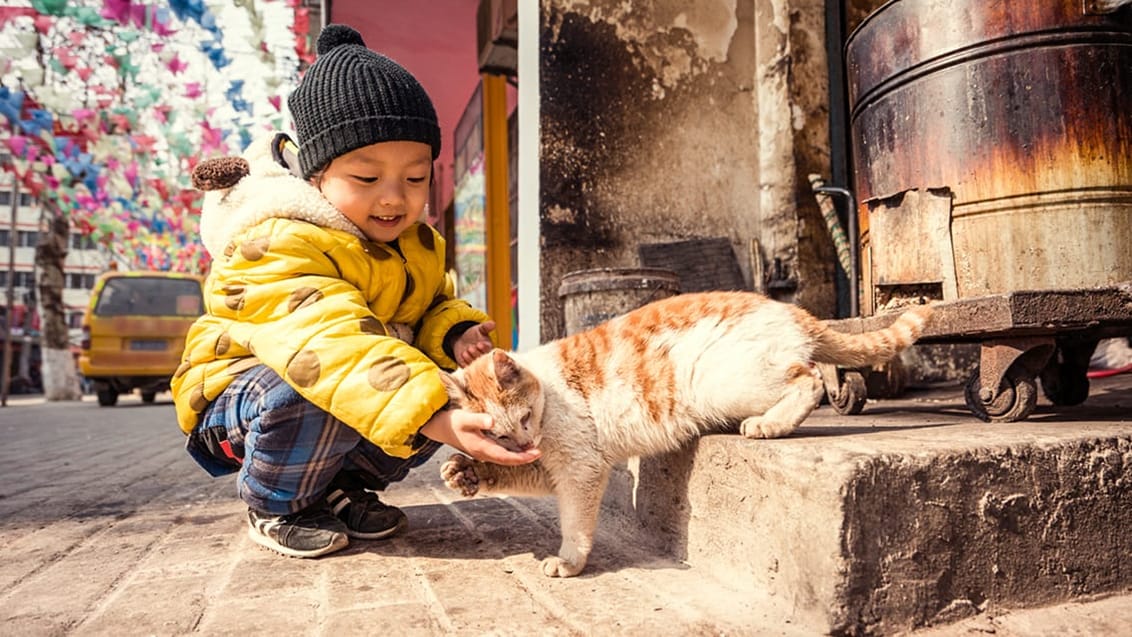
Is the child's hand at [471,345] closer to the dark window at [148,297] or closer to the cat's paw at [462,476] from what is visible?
the cat's paw at [462,476]

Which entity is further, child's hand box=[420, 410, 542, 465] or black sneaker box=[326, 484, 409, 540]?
black sneaker box=[326, 484, 409, 540]

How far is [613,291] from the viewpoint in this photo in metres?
3.49

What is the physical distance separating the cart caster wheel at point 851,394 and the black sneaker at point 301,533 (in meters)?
1.86

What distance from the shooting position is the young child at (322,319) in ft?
4.96

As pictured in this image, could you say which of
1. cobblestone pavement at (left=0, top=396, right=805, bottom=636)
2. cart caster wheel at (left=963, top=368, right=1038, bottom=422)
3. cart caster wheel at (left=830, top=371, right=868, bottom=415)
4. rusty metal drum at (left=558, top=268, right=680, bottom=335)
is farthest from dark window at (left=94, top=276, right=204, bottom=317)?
cart caster wheel at (left=963, top=368, right=1038, bottom=422)

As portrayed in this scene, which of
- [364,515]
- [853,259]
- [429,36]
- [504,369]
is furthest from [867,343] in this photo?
[429,36]

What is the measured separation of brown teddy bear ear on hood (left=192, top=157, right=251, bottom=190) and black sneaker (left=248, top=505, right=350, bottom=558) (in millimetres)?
958

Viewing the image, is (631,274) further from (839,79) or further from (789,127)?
(839,79)

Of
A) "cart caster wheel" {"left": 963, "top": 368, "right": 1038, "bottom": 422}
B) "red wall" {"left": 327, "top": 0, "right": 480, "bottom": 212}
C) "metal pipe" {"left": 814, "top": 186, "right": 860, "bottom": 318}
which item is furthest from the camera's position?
"red wall" {"left": 327, "top": 0, "right": 480, "bottom": 212}

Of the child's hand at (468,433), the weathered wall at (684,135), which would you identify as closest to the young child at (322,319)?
the child's hand at (468,433)

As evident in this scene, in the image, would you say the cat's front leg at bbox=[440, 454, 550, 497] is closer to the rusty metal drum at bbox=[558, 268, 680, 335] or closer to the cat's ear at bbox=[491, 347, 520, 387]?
the cat's ear at bbox=[491, 347, 520, 387]

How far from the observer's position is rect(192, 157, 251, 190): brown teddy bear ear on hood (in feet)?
6.24

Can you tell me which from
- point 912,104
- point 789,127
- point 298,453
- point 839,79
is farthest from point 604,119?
point 298,453

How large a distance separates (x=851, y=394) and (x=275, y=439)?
6.64ft
